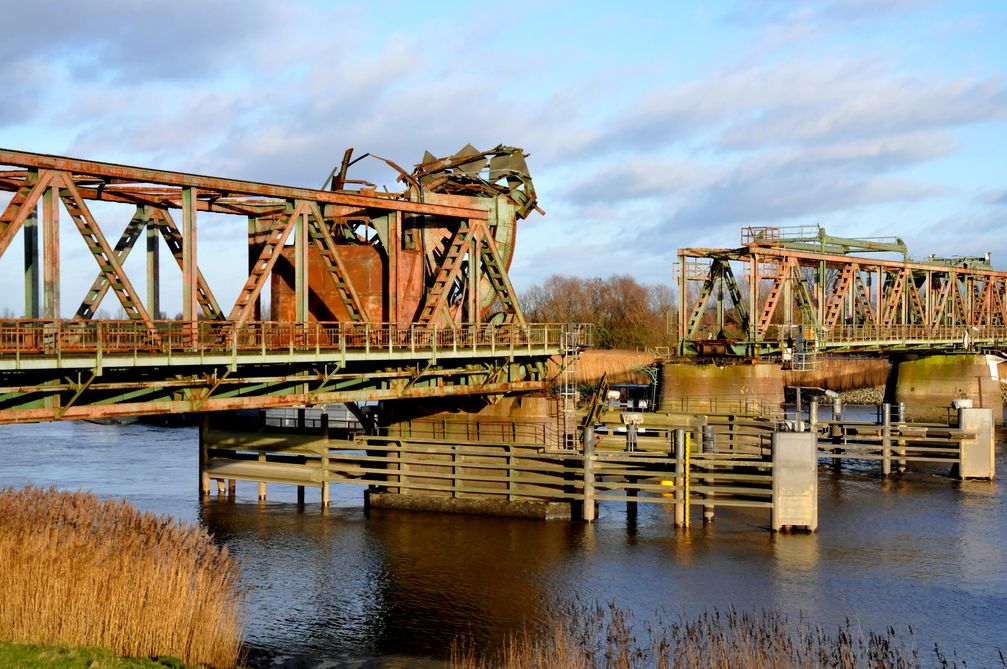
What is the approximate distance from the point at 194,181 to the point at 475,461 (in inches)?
512

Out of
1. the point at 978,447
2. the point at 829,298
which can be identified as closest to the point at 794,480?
the point at 978,447

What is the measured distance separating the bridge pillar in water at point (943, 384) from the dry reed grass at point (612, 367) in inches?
869

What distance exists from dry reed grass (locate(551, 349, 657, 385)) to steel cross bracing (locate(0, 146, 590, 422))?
4549cm

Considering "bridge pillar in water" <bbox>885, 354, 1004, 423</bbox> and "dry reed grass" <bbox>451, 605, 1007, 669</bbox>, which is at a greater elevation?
"bridge pillar in water" <bbox>885, 354, 1004, 423</bbox>

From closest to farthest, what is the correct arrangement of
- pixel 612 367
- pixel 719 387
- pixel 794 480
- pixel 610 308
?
pixel 794 480, pixel 719 387, pixel 612 367, pixel 610 308

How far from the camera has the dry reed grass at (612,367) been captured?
89875 millimetres

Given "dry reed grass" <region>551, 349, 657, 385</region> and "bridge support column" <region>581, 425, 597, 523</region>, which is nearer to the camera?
"bridge support column" <region>581, 425, 597, 523</region>

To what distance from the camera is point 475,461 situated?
34938 mm

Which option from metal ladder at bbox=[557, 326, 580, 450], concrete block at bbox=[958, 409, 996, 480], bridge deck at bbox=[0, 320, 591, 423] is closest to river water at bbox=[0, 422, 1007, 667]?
concrete block at bbox=[958, 409, 996, 480]

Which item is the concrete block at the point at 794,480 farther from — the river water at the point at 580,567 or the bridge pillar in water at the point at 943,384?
the bridge pillar in water at the point at 943,384

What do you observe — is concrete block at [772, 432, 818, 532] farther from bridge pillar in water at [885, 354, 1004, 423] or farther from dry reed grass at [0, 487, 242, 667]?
bridge pillar in water at [885, 354, 1004, 423]

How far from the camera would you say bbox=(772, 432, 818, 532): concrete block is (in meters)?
30.7

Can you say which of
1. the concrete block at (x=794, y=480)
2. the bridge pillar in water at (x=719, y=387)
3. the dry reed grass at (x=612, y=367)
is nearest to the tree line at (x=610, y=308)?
the dry reed grass at (x=612, y=367)

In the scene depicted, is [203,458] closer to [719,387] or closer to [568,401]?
[568,401]
